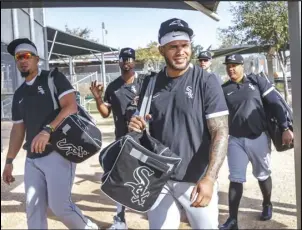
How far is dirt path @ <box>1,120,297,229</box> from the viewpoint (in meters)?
3.67

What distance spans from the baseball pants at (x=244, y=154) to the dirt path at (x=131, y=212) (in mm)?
508

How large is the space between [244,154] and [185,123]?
1.62 meters

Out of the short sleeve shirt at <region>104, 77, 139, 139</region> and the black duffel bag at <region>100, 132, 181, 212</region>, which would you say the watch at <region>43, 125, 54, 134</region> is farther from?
the short sleeve shirt at <region>104, 77, 139, 139</region>

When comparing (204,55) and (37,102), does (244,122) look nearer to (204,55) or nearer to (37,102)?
(204,55)

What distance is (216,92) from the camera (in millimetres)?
2076

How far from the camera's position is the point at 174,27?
2068 millimetres

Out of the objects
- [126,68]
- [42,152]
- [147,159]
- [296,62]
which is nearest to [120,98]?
[126,68]

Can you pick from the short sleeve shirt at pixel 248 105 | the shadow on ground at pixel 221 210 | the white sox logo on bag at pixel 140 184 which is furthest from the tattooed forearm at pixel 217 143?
the shadow on ground at pixel 221 210

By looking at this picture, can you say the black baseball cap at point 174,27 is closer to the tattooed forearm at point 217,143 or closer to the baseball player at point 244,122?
the tattooed forearm at point 217,143

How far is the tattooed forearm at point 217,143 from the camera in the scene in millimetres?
1963

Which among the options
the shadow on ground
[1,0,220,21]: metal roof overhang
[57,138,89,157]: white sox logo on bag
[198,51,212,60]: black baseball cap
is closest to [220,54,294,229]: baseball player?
the shadow on ground

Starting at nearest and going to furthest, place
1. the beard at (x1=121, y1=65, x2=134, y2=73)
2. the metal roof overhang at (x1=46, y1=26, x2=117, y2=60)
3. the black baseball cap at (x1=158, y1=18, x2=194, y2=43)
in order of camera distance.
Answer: the black baseball cap at (x1=158, y1=18, x2=194, y2=43)
the beard at (x1=121, y1=65, x2=134, y2=73)
the metal roof overhang at (x1=46, y1=26, x2=117, y2=60)

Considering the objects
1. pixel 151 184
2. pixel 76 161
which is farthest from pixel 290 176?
pixel 151 184

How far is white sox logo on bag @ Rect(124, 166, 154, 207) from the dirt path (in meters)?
1.43
